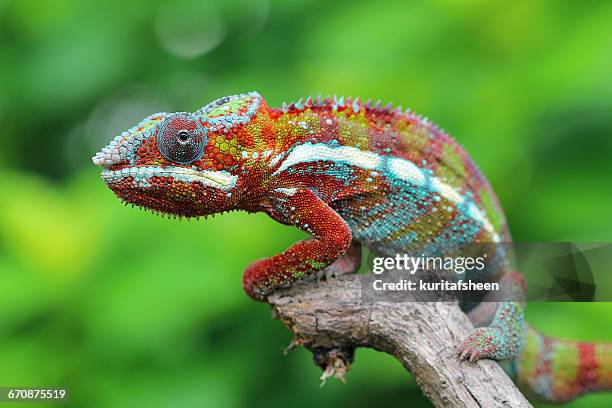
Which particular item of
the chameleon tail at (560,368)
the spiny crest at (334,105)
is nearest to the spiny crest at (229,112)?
the spiny crest at (334,105)

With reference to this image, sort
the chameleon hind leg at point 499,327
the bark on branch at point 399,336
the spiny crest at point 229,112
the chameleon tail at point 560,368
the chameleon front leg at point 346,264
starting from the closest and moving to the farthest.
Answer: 1. the bark on branch at point 399,336
2. the chameleon hind leg at point 499,327
3. the spiny crest at point 229,112
4. the chameleon front leg at point 346,264
5. the chameleon tail at point 560,368

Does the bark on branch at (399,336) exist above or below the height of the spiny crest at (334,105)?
below

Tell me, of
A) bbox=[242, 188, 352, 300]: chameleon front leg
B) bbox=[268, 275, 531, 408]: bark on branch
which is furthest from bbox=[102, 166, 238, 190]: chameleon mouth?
bbox=[268, 275, 531, 408]: bark on branch

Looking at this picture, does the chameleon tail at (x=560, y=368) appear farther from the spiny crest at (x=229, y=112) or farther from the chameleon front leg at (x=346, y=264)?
the spiny crest at (x=229, y=112)

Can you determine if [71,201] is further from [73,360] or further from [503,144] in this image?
[503,144]

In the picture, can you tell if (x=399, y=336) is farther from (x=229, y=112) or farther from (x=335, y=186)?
(x=229, y=112)

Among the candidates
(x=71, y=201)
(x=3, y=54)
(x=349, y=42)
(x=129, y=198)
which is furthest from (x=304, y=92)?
(x=3, y=54)

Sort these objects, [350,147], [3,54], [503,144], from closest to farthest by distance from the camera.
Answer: [350,147] < [503,144] < [3,54]
